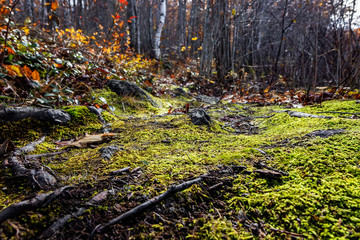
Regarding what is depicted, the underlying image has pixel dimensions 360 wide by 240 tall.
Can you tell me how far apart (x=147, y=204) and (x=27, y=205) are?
51 cm

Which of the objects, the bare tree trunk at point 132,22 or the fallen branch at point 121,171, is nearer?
the fallen branch at point 121,171

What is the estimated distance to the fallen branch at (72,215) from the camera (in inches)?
28.5

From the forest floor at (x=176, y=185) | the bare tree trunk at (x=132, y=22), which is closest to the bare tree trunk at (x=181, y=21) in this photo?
the bare tree trunk at (x=132, y=22)

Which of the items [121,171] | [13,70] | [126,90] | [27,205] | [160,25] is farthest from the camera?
[160,25]

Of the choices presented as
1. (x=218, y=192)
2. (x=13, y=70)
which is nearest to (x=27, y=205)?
(x=218, y=192)

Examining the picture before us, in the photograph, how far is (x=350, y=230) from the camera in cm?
69

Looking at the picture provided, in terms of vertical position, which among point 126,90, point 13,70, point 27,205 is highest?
point 13,70

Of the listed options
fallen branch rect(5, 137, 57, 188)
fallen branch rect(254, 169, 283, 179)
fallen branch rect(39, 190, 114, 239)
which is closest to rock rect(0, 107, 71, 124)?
fallen branch rect(5, 137, 57, 188)

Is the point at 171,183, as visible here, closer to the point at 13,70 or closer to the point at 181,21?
the point at 13,70

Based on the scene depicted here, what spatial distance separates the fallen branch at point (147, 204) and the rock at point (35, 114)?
1704mm

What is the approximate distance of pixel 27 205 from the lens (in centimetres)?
79

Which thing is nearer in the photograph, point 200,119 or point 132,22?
point 200,119

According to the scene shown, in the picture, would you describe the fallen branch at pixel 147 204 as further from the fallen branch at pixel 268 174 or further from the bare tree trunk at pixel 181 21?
the bare tree trunk at pixel 181 21

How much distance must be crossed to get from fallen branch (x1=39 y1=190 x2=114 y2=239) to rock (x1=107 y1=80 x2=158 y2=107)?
300 centimetres
